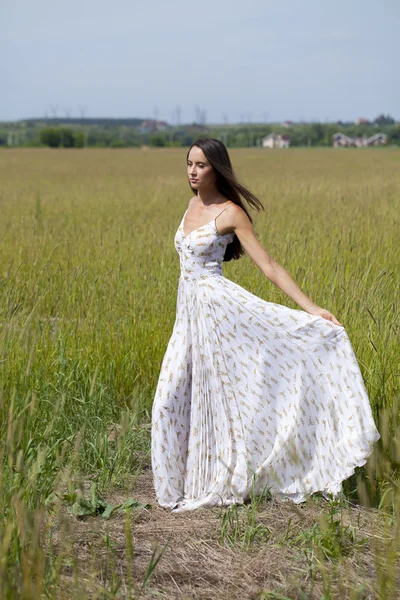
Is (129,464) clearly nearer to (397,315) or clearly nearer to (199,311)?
(199,311)

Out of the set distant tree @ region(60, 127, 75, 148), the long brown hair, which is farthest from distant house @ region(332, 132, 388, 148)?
the long brown hair

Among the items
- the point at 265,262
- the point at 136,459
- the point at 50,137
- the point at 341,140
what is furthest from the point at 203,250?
the point at 341,140

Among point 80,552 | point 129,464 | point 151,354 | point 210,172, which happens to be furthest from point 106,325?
point 80,552

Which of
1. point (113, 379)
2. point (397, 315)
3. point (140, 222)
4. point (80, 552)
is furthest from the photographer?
point (140, 222)

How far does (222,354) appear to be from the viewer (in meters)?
3.33

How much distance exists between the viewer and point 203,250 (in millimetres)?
3414

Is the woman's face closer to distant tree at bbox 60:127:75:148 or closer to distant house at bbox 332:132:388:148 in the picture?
distant tree at bbox 60:127:75:148

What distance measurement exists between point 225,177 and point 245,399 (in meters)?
0.92

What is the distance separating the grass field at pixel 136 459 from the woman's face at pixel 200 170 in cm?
93

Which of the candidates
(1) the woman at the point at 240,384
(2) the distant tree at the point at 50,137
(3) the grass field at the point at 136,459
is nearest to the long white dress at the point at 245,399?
(1) the woman at the point at 240,384

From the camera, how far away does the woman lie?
3195mm

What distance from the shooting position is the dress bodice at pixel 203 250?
11.2ft

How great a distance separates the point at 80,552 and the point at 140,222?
6994 millimetres

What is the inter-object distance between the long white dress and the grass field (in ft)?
0.42
